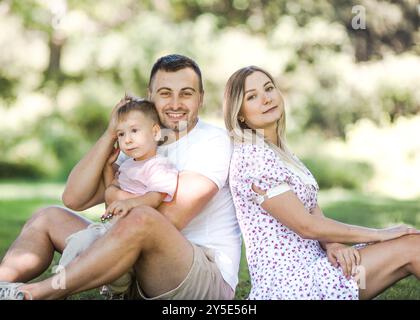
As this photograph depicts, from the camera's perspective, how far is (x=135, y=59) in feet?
43.4

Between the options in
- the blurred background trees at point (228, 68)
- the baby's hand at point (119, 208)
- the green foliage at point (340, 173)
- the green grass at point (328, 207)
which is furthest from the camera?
the blurred background trees at point (228, 68)

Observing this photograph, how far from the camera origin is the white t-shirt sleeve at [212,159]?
3043mm

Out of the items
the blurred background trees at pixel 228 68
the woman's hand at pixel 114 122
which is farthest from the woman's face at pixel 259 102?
the blurred background trees at pixel 228 68

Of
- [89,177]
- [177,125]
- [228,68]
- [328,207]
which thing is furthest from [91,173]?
[228,68]

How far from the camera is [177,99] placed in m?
3.23

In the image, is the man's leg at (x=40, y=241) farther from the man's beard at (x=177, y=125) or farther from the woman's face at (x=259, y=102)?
the woman's face at (x=259, y=102)

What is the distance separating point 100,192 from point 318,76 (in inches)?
432

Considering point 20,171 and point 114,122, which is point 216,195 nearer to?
point 114,122

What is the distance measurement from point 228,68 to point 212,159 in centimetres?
1028

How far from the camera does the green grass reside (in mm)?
6739

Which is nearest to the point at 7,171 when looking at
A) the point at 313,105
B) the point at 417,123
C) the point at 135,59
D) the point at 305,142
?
the point at 135,59

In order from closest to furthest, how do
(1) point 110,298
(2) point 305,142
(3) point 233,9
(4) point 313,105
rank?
(1) point 110,298
(2) point 305,142
(4) point 313,105
(3) point 233,9

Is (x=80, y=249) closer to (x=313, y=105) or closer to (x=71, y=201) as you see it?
(x=71, y=201)

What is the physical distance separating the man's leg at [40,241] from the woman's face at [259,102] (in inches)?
39.6
